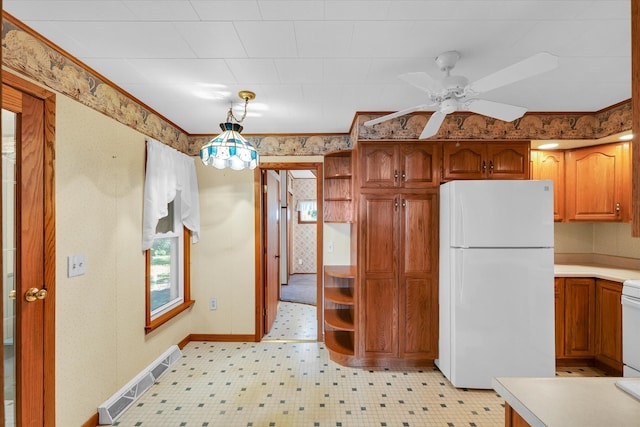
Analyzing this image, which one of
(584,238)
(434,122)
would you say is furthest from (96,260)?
(584,238)

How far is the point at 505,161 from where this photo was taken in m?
3.13

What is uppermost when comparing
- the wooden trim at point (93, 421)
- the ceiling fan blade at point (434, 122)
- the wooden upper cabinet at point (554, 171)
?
the ceiling fan blade at point (434, 122)

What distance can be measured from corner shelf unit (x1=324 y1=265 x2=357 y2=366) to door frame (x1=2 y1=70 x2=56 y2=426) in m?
2.19

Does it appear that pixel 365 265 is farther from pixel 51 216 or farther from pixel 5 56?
pixel 5 56

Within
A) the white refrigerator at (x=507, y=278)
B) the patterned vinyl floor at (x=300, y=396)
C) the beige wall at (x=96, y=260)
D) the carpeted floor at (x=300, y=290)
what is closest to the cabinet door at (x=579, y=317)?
the patterned vinyl floor at (x=300, y=396)

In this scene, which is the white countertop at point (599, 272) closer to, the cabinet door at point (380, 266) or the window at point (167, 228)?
the cabinet door at point (380, 266)

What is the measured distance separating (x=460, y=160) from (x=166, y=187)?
2.75 metres

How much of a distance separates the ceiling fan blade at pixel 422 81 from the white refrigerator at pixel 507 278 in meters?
1.11

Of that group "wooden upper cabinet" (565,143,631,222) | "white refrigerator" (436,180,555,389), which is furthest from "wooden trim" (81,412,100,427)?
"wooden upper cabinet" (565,143,631,222)

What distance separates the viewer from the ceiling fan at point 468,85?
1608 mm

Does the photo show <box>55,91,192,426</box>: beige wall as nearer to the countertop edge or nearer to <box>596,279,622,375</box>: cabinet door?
the countertop edge

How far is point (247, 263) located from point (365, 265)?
1416mm

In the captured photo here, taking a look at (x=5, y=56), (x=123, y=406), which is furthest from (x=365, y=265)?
(x=5, y=56)

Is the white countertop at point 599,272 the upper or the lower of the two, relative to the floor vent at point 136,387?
upper
